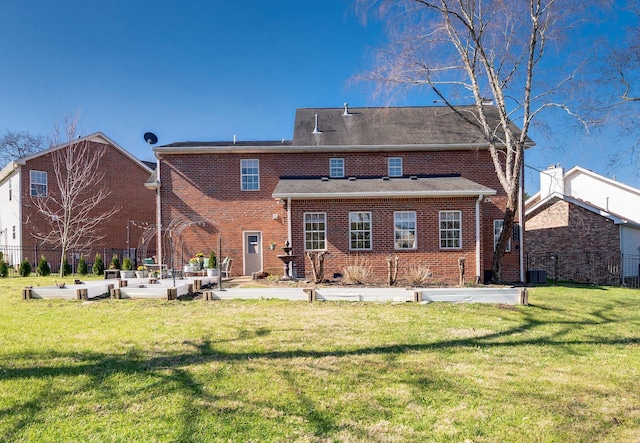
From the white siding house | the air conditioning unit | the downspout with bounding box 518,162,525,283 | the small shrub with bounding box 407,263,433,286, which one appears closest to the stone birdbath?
the small shrub with bounding box 407,263,433,286

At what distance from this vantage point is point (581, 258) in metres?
19.2

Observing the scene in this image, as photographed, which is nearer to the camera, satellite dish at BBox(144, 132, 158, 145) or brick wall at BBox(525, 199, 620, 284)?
brick wall at BBox(525, 199, 620, 284)

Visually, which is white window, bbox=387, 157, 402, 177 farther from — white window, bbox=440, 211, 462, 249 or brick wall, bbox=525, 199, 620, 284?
brick wall, bbox=525, 199, 620, 284

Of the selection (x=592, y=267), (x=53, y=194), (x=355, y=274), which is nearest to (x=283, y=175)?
(x=355, y=274)

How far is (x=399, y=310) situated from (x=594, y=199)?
953 inches

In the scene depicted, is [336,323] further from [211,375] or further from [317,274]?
[317,274]

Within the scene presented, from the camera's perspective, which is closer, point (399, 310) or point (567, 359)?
point (567, 359)

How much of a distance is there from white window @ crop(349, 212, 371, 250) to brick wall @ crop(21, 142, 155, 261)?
12.9 metres

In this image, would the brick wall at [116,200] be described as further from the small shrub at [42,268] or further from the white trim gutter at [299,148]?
the white trim gutter at [299,148]

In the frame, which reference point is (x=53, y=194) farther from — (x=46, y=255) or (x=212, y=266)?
(x=212, y=266)

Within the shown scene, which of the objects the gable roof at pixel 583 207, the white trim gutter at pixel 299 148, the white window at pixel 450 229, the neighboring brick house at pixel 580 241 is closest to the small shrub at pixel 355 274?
the white window at pixel 450 229

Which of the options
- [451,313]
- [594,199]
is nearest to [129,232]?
[451,313]

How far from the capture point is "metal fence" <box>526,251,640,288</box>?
18594mm

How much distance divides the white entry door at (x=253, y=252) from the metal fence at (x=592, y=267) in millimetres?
12937
